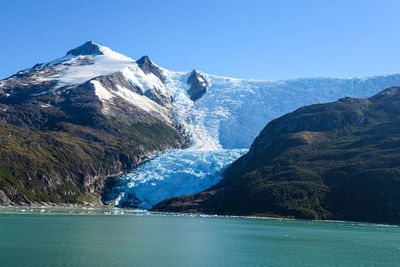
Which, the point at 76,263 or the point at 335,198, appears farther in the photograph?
the point at 335,198

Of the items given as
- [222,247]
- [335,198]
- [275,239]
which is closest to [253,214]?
[335,198]

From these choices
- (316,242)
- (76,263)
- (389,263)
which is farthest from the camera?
(316,242)

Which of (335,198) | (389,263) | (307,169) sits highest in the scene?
(307,169)

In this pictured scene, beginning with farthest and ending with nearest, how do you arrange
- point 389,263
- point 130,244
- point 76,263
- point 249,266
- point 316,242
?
point 316,242 → point 130,244 → point 389,263 → point 249,266 → point 76,263

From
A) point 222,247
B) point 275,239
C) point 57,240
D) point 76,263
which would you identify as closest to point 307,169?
point 275,239

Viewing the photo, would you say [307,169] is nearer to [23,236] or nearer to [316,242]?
[316,242]

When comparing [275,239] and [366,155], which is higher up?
[366,155]

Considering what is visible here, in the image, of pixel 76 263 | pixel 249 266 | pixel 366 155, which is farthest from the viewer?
pixel 366 155

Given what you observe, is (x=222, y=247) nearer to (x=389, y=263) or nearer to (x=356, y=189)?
(x=389, y=263)

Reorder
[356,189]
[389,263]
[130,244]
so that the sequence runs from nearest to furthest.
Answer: [389,263], [130,244], [356,189]
